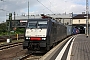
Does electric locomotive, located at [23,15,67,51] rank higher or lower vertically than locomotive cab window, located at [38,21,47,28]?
lower

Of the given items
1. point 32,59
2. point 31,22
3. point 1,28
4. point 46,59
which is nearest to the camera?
point 46,59

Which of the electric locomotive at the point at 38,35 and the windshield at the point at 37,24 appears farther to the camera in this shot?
the windshield at the point at 37,24

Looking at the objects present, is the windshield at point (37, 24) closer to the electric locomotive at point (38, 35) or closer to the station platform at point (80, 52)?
the electric locomotive at point (38, 35)

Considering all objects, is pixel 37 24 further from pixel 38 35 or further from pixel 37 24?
pixel 38 35

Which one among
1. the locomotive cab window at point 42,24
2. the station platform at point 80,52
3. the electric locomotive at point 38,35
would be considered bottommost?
the station platform at point 80,52

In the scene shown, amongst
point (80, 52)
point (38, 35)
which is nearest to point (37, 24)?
point (38, 35)

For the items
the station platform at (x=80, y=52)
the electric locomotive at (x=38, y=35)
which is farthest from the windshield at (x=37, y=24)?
the station platform at (x=80, y=52)

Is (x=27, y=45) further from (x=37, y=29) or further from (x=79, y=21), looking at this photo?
(x=79, y=21)

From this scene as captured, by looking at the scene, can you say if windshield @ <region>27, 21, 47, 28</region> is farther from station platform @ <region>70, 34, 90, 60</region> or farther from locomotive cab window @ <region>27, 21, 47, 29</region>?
station platform @ <region>70, 34, 90, 60</region>

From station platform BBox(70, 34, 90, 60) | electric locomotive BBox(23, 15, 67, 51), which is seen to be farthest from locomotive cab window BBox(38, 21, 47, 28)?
station platform BBox(70, 34, 90, 60)

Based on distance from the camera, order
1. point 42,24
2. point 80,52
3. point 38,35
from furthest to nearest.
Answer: point 42,24
point 38,35
point 80,52

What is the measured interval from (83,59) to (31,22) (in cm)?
631

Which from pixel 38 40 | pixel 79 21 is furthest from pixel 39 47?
pixel 79 21

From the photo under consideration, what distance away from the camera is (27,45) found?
15102 millimetres
